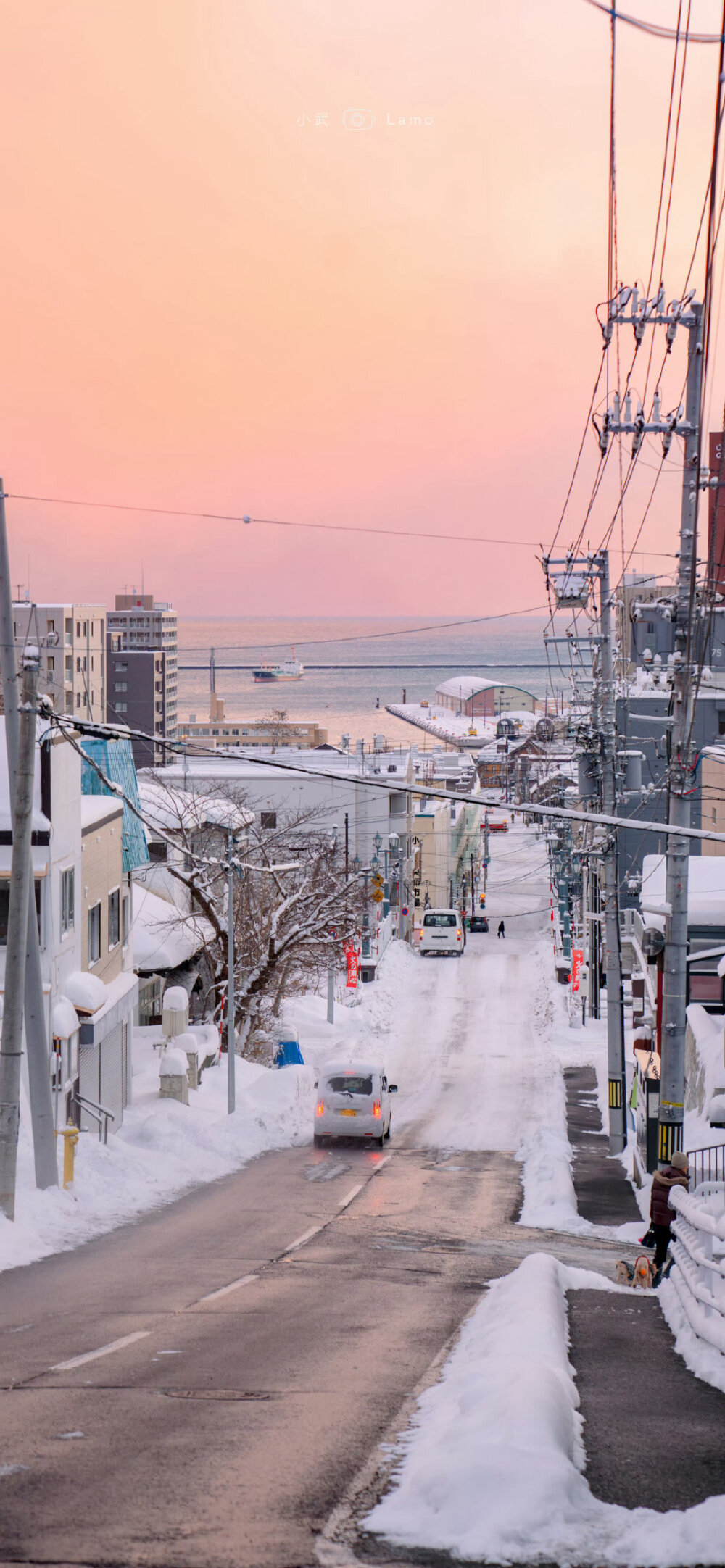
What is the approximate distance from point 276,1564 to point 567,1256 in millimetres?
13331

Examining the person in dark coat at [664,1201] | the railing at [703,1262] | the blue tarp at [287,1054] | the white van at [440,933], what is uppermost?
the railing at [703,1262]

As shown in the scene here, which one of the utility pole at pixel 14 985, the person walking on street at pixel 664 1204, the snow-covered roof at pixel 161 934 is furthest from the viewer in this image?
the snow-covered roof at pixel 161 934

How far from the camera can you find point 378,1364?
10273 mm

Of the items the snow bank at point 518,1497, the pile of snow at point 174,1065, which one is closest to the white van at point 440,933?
the pile of snow at point 174,1065

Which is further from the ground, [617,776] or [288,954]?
[617,776]

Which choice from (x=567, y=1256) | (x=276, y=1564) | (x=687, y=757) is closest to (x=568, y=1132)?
(x=567, y=1256)

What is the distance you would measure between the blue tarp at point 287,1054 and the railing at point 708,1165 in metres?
25.2

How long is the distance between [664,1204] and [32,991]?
8919 millimetres

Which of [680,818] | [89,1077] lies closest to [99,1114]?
[89,1077]

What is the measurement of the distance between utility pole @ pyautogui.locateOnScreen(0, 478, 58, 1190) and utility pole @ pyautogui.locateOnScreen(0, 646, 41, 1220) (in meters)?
0.39

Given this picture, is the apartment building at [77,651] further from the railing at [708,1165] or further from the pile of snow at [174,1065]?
the railing at [708,1165]

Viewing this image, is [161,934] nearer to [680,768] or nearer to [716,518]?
[716,518]

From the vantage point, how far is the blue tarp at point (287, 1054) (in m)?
43.4

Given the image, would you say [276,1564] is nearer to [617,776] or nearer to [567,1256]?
[567,1256]
